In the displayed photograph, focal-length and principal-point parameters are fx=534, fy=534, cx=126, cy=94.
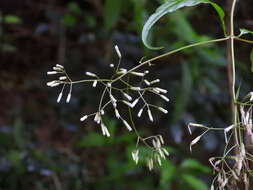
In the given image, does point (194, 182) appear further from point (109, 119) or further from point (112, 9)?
point (112, 9)

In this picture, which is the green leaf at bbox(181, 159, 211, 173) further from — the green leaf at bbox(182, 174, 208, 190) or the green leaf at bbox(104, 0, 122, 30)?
the green leaf at bbox(104, 0, 122, 30)

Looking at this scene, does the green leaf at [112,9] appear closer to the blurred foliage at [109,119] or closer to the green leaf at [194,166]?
the blurred foliage at [109,119]

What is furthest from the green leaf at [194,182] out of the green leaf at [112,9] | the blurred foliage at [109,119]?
the green leaf at [112,9]

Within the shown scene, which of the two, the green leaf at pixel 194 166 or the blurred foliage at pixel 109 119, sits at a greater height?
the blurred foliage at pixel 109 119

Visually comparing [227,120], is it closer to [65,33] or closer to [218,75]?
[218,75]

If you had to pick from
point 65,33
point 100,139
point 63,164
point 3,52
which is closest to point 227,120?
point 100,139

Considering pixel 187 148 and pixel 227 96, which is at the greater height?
pixel 227 96

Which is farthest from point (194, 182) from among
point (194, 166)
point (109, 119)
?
point (109, 119)

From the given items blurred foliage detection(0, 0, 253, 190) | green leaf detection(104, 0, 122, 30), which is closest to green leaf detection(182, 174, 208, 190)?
blurred foliage detection(0, 0, 253, 190)
